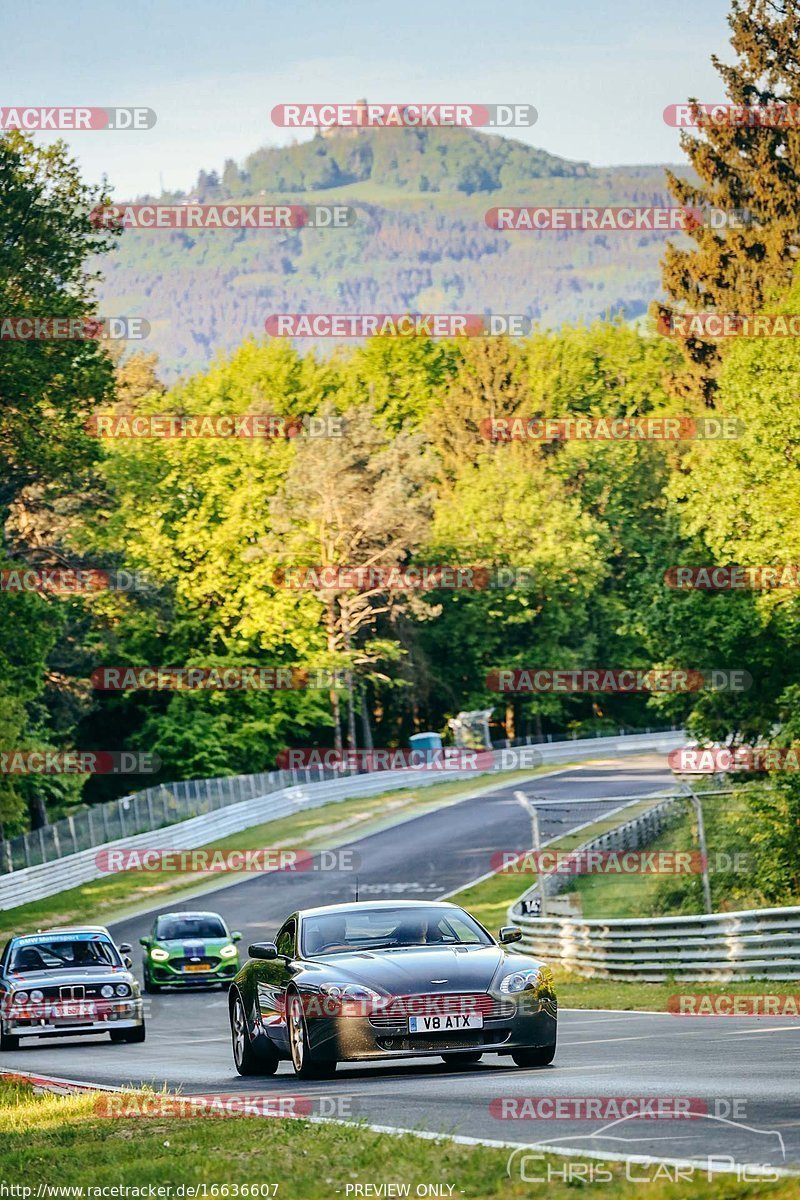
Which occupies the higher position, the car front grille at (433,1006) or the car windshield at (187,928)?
the car front grille at (433,1006)

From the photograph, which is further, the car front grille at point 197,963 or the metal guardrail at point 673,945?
the car front grille at point 197,963

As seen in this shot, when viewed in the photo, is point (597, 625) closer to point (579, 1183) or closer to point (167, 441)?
point (167, 441)

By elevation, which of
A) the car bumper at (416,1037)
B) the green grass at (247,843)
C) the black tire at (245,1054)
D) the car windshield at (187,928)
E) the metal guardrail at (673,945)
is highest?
the car bumper at (416,1037)

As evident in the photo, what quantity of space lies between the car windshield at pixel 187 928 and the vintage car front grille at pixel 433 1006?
22.6 metres

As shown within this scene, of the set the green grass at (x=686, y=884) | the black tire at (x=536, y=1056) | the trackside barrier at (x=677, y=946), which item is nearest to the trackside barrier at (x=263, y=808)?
the green grass at (x=686, y=884)

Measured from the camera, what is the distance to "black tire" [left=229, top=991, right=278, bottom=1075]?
1523 centimetres

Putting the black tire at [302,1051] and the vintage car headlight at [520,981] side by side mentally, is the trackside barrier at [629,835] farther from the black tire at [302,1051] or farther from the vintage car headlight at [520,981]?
the vintage car headlight at [520,981]

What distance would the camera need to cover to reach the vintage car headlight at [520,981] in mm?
13438

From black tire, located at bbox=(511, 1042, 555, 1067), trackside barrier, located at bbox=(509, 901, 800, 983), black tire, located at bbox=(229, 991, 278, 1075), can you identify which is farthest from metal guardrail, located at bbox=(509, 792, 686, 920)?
black tire, located at bbox=(511, 1042, 555, 1067)

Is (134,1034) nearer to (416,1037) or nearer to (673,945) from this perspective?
(673,945)

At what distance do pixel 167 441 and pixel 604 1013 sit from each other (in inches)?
2387

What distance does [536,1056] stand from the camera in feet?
45.7

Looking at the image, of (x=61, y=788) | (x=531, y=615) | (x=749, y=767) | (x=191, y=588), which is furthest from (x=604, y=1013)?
(x=531, y=615)

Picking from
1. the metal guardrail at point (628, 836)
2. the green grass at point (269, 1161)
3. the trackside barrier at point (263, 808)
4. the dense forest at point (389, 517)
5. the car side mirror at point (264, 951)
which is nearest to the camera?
the green grass at point (269, 1161)
